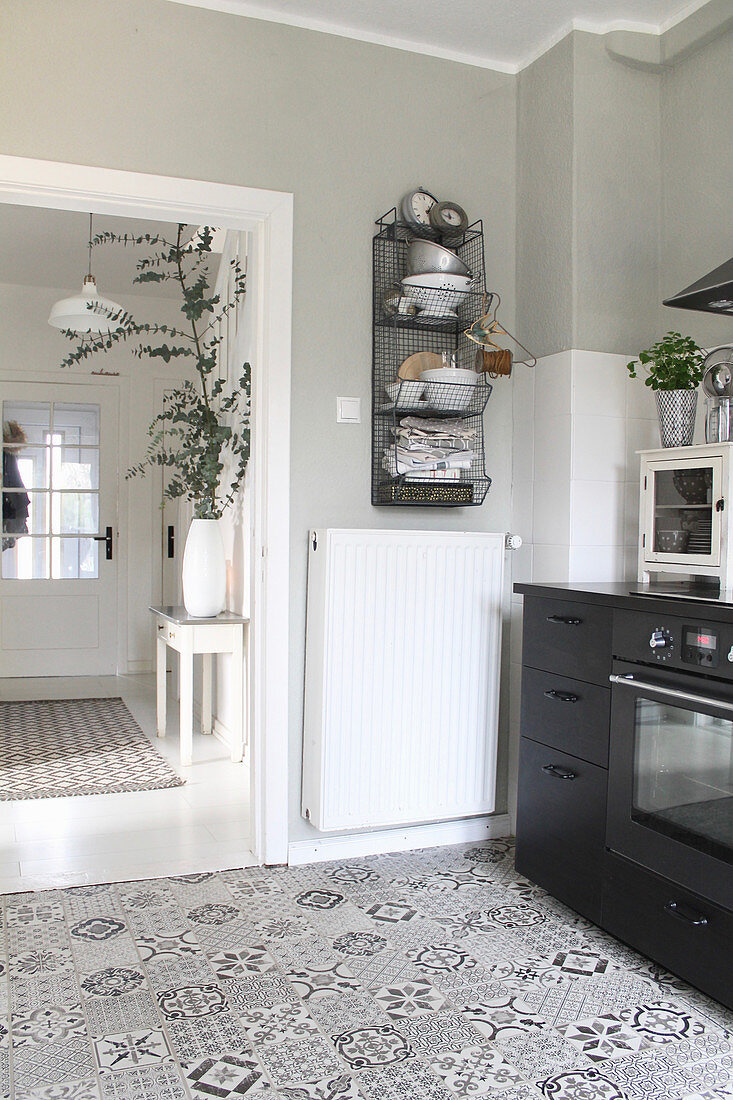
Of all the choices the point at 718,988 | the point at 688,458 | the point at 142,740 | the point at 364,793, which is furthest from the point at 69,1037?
the point at 142,740

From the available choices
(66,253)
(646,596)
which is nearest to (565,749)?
(646,596)

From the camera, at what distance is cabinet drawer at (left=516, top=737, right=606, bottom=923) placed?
7.38 ft

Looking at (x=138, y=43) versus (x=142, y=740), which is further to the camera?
(x=142, y=740)

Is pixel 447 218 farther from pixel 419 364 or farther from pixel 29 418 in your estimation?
pixel 29 418

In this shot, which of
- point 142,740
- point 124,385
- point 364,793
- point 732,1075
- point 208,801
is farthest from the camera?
point 124,385

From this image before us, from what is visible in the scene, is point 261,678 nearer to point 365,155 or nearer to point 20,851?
point 20,851

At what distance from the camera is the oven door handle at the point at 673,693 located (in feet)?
6.17

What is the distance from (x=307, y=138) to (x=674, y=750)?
A: 2075mm

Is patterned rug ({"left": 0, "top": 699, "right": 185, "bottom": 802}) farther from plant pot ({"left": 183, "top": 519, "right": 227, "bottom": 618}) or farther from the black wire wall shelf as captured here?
the black wire wall shelf

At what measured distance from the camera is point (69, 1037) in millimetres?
1780

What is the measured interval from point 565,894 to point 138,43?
2.64m

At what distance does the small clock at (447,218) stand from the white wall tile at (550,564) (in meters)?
1.04

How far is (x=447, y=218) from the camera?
2812 mm

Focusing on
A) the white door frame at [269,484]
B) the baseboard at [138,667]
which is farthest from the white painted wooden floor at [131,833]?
the baseboard at [138,667]
